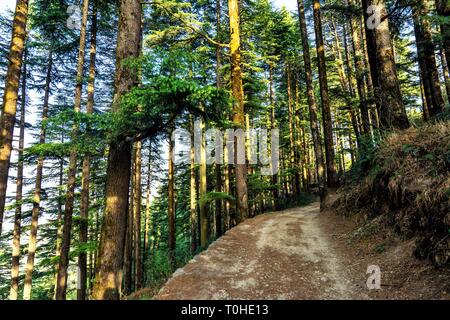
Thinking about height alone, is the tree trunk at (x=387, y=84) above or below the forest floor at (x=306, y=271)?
above

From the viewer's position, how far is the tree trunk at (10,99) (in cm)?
725

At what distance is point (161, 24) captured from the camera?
16703 millimetres

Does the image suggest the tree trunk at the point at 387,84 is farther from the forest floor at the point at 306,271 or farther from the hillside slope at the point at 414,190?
the forest floor at the point at 306,271

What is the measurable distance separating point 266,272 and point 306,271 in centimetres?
79

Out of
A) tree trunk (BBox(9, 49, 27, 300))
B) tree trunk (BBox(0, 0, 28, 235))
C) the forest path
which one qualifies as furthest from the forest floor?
tree trunk (BBox(9, 49, 27, 300))

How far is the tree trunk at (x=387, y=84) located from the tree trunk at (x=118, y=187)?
717 centimetres

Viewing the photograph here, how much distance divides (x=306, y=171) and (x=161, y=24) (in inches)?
772

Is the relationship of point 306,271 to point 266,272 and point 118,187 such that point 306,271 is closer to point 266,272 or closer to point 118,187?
point 266,272

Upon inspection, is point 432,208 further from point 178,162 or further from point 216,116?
point 178,162

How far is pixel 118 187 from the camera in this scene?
6.14 meters

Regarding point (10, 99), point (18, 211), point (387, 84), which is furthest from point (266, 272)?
point (18, 211)

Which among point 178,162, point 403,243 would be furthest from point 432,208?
point 178,162

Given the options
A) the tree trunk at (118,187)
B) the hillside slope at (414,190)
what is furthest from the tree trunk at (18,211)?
the hillside slope at (414,190)

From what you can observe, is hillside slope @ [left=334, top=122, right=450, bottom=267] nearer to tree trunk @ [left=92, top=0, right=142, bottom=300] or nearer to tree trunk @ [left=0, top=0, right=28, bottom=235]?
tree trunk @ [left=92, top=0, right=142, bottom=300]
